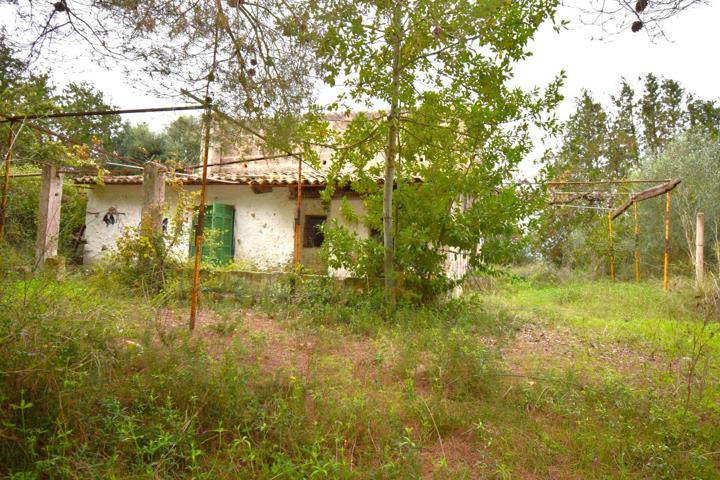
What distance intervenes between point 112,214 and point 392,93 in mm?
10427

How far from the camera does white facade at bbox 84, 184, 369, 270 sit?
1187cm

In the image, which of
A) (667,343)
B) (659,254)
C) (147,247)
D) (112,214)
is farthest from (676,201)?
(112,214)

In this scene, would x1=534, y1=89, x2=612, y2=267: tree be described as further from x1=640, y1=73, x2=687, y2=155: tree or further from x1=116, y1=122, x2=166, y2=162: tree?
x1=116, y1=122, x2=166, y2=162: tree

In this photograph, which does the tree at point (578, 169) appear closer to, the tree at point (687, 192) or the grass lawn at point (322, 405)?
the tree at point (687, 192)

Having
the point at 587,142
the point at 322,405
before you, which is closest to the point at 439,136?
the point at 322,405

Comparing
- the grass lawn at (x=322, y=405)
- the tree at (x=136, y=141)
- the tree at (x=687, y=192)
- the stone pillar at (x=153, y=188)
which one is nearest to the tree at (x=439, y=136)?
the grass lawn at (x=322, y=405)

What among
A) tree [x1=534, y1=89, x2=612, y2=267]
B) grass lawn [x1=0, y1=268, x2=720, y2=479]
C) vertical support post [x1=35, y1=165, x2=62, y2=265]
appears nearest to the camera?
grass lawn [x1=0, y1=268, x2=720, y2=479]

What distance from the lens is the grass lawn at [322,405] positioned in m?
2.63

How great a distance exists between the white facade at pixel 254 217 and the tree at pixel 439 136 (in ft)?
14.1

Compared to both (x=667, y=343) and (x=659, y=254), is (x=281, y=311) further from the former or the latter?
(x=659, y=254)

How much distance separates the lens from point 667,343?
238 inches

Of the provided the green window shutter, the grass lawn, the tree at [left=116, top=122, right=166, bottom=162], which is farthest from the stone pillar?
the tree at [left=116, top=122, right=166, bottom=162]

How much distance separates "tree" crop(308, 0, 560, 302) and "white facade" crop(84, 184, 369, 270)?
4306mm

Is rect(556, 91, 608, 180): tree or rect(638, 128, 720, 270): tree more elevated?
rect(556, 91, 608, 180): tree
